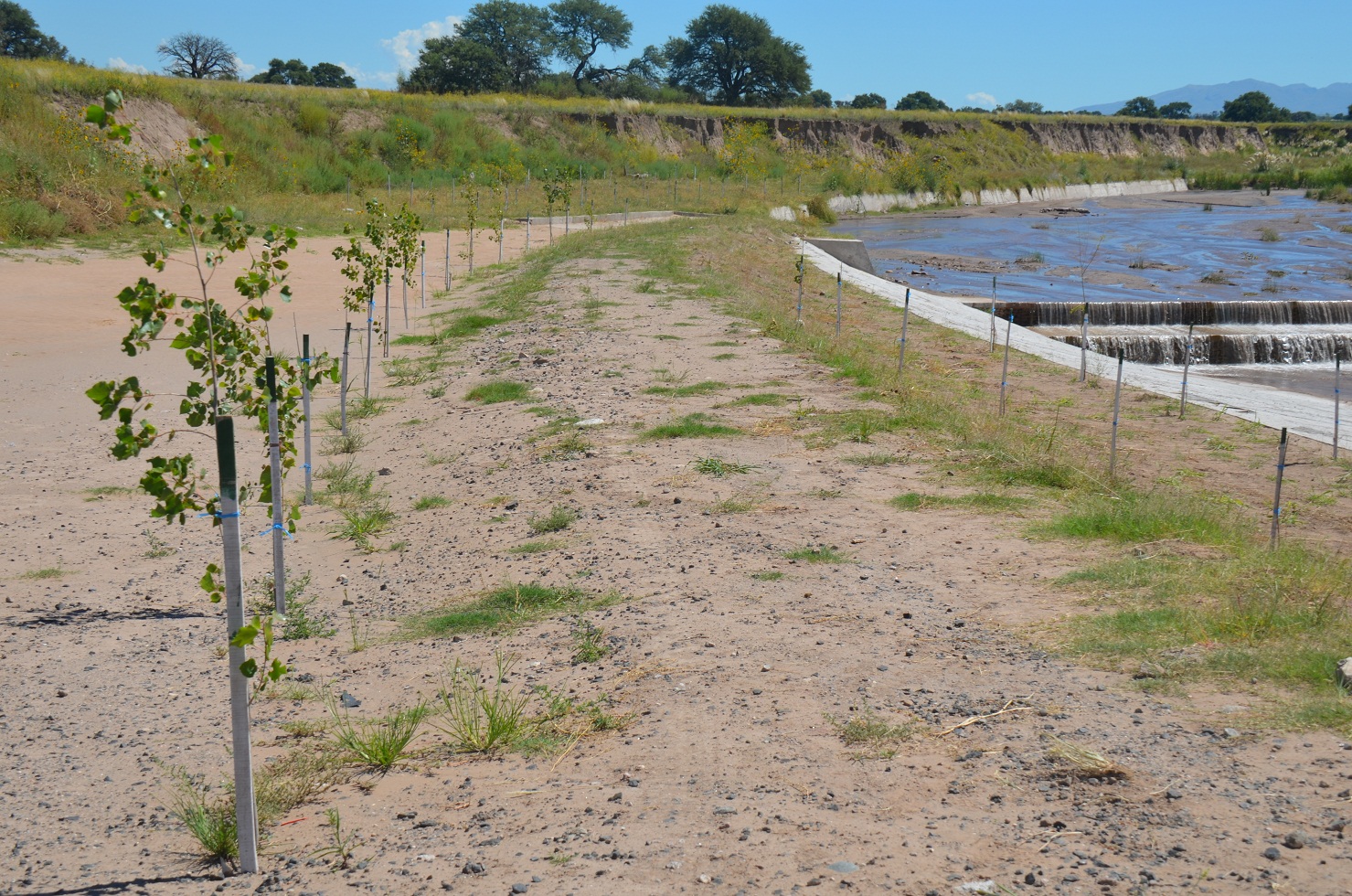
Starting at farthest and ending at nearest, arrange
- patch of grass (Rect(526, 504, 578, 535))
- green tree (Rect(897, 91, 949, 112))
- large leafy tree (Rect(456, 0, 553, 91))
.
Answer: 1. green tree (Rect(897, 91, 949, 112))
2. large leafy tree (Rect(456, 0, 553, 91))
3. patch of grass (Rect(526, 504, 578, 535))

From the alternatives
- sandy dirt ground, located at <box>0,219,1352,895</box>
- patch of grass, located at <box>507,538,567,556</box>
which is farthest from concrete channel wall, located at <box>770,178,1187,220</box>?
patch of grass, located at <box>507,538,567,556</box>

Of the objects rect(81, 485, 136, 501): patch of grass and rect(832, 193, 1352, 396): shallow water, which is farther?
rect(832, 193, 1352, 396): shallow water

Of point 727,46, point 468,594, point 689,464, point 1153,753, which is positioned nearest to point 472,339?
point 689,464

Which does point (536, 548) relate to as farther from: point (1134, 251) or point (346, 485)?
point (1134, 251)

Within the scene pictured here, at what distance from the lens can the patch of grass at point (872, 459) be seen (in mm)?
10016

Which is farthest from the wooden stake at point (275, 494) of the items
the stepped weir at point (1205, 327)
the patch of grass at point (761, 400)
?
the stepped weir at point (1205, 327)

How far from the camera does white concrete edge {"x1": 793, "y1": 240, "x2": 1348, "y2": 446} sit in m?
16.5

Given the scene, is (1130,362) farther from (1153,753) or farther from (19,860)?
(19,860)

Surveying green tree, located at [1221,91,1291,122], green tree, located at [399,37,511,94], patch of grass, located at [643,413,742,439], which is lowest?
patch of grass, located at [643,413,742,439]

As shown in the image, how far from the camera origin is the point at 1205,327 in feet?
85.9

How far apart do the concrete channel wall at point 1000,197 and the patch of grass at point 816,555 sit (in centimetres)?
3796

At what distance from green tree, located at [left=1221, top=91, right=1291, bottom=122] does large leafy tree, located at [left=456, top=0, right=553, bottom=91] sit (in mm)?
76401

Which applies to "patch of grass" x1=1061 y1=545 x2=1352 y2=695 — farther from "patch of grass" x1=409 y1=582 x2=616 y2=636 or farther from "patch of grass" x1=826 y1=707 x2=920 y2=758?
"patch of grass" x1=409 y1=582 x2=616 y2=636

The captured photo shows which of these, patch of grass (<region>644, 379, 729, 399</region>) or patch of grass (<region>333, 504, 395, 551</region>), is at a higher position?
patch of grass (<region>644, 379, 729, 399</region>)
